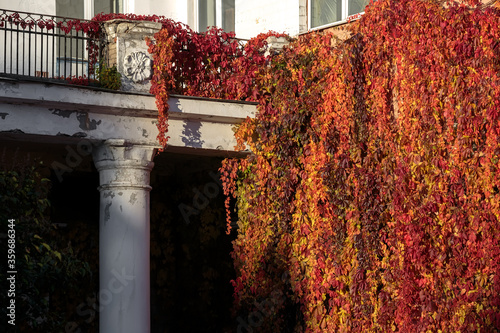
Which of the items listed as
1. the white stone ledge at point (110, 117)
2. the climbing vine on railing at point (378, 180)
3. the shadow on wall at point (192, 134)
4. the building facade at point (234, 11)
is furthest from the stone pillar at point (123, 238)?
the building facade at point (234, 11)

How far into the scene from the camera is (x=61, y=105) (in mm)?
13188

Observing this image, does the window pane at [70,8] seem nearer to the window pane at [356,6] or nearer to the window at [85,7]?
the window at [85,7]

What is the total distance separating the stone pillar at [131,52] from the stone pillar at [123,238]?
3.38 feet

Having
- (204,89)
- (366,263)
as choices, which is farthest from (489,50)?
(204,89)

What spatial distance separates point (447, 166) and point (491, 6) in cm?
249

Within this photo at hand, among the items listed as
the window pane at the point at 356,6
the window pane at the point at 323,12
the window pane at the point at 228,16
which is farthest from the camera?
the window pane at the point at 228,16

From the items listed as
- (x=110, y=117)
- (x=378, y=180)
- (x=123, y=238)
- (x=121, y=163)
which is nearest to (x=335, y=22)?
(x=378, y=180)

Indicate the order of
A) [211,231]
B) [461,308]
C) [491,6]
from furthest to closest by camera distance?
[211,231]
[491,6]
[461,308]

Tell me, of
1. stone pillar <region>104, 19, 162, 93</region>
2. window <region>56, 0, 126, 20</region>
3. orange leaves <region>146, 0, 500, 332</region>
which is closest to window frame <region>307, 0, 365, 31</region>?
orange leaves <region>146, 0, 500, 332</region>

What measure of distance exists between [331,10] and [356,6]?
0.60 m

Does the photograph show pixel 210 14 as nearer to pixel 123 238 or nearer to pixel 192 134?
pixel 192 134

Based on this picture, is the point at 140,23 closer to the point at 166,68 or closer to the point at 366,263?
the point at 166,68

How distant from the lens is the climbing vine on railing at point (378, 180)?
12.2 metres

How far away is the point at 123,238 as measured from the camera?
44.6 ft
